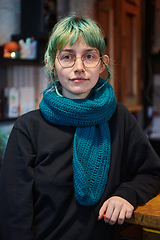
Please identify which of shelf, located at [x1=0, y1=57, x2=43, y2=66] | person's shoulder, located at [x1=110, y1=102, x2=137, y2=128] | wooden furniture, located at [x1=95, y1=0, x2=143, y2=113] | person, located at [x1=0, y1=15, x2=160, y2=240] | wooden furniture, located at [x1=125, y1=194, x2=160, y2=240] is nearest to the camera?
wooden furniture, located at [x1=125, y1=194, x2=160, y2=240]

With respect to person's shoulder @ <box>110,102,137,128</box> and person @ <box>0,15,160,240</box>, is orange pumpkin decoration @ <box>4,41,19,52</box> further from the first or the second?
person's shoulder @ <box>110,102,137,128</box>

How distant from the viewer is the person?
0.96 meters

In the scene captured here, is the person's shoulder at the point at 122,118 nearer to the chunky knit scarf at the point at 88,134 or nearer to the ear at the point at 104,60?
the chunky knit scarf at the point at 88,134

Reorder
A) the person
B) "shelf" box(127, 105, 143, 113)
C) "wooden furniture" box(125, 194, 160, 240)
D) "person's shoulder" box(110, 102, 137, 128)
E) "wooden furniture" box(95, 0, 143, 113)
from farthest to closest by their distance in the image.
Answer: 1. "shelf" box(127, 105, 143, 113)
2. "wooden furniture" box(95, 0, 143, 113)
3. "person's shoulder" box(110, 102, 137, 128)
4. the person
5. "wooden furniture" box(125, 194, 160, 240)

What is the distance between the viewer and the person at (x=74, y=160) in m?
0.96

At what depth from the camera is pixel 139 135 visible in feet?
3.57

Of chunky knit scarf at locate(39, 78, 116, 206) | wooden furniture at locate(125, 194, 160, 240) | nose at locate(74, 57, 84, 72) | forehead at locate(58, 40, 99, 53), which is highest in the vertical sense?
forehead at locate(58, 40, 99, 53)

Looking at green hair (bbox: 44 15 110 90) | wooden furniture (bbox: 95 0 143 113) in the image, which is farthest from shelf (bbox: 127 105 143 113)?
green hair (bbox: 44 15 110 90)

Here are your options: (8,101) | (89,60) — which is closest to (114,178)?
(89,60)

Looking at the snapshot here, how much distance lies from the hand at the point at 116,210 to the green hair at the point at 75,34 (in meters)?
0.58

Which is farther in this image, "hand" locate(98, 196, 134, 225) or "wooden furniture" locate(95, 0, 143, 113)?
"wooden furniture" locate(95, 0, 143, 113)

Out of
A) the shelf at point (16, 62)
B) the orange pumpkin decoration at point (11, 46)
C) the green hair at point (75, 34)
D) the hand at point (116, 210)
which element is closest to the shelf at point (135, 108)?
the shelf at point (16, 62)

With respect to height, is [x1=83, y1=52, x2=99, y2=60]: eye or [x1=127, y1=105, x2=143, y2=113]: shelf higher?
[x1=83, y1=52, x2=99, y2=60]: eye

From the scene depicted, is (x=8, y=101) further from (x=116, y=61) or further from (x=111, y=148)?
(x=116, y=61)
